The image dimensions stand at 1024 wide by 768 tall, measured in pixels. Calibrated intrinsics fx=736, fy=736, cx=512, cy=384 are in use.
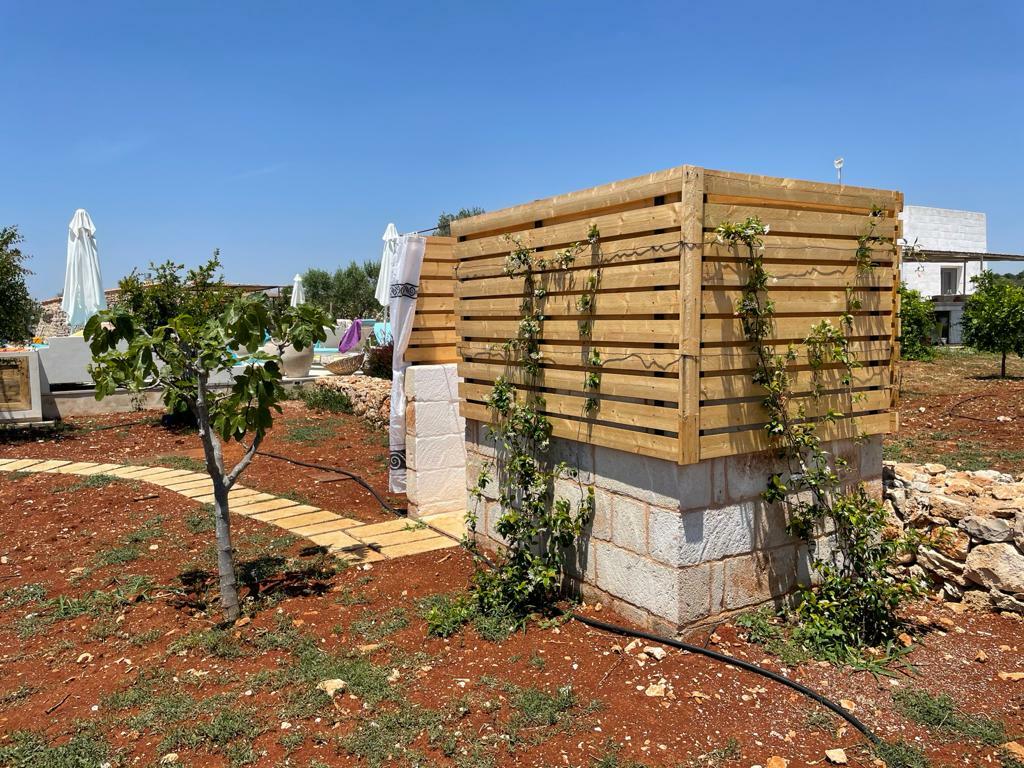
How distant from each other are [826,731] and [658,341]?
1778 millimetres

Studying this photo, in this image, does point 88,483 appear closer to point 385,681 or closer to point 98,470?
point 98,470

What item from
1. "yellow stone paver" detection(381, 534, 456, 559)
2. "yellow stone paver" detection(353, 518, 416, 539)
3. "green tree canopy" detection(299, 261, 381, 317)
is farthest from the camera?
"green tree canopy" detection(299, 261, 381, 317)

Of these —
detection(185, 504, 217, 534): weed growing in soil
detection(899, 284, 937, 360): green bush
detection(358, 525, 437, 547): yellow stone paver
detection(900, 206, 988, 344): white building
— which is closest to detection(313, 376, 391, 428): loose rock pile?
detection(185, 504, 217, 534): weed growing in soil

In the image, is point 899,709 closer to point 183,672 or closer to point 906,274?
point 183,672

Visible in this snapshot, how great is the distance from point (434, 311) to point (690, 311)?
3.26 meters

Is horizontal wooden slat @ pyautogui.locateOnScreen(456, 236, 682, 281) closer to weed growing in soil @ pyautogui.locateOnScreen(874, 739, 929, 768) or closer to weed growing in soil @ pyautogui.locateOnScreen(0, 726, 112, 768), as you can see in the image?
weed growing in soil @ pyautogui.locateOnScreen(874, 739, 929, 768)

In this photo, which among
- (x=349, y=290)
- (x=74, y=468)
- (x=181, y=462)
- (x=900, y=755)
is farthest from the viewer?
(x=349, y=290)

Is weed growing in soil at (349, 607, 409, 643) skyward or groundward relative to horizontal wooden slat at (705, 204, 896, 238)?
groundward

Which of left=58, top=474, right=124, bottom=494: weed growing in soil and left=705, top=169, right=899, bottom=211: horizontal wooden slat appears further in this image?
left=58, top=474, right=124, bottom=494: weed growing in soil

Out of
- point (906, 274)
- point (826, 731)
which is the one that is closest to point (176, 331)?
point (826, 731)

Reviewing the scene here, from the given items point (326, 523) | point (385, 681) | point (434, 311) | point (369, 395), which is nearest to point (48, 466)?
point (369, 395)

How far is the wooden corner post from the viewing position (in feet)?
10.9

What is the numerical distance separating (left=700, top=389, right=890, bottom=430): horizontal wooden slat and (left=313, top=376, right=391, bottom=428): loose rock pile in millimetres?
6356

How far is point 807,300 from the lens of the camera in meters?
3.83
